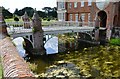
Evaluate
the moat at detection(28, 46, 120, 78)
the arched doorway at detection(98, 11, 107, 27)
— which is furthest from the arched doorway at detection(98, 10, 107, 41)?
the moat at detection(28, 46, 120, 78)

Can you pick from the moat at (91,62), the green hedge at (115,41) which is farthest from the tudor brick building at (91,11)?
the moat at (91,62)

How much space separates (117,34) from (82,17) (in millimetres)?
8895

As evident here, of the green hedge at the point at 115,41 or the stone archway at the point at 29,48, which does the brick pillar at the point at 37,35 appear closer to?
the stone archway at the point at 29,48

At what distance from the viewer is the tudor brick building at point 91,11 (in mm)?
24469

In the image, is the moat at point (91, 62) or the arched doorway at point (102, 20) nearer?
the moat at point (91, 62)

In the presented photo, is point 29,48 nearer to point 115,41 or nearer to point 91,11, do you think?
point 115,41

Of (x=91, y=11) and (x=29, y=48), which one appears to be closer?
(x=29, y=48)

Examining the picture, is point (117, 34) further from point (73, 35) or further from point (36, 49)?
point (36, 49)

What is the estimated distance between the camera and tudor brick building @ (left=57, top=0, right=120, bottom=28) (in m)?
24.5

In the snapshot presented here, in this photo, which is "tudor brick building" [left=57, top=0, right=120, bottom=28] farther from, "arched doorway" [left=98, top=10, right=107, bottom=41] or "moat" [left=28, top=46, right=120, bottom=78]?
"moat" [left=28, top=46, right=120, bottom=78]

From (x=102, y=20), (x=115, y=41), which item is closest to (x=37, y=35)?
(x=115, y=41)

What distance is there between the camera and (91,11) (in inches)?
1088

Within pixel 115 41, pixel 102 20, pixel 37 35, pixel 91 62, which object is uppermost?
pixel 102 20

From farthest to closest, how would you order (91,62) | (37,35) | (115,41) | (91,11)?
(91,11) < (115,41) < (37,35) < (91,62)
